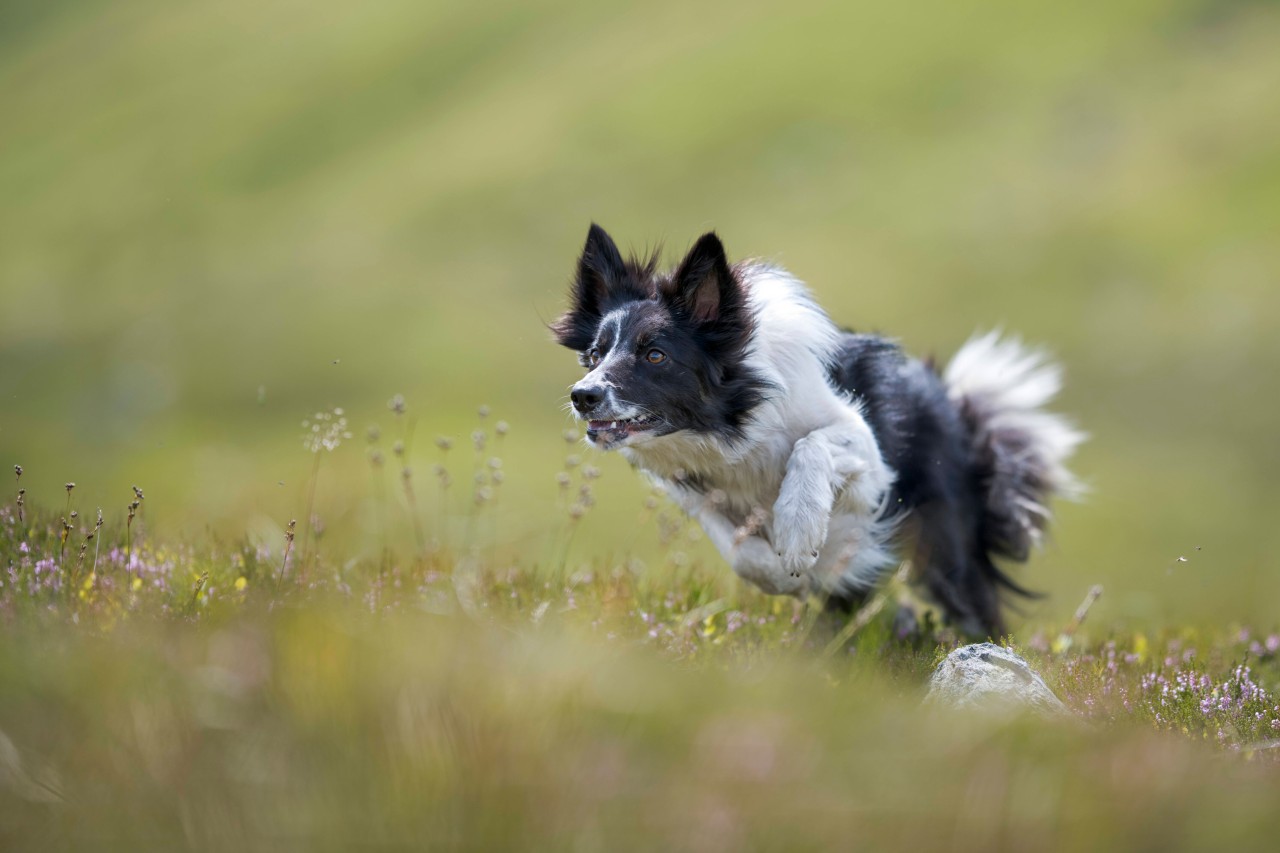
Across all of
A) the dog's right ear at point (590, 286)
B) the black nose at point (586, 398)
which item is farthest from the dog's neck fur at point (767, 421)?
the dog's right ear at point (590, 286)

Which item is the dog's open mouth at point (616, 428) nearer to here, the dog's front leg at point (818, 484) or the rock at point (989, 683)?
the dog's front leg at point (818, 484)

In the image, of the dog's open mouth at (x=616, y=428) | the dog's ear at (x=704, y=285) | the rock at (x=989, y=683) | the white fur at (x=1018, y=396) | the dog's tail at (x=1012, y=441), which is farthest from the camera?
the white fur at (x=1018, y=396)

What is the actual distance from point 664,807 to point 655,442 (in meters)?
3.80

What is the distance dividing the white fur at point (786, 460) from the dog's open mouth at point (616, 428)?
7cm

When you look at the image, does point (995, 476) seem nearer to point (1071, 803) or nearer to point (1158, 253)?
point (1071, 803)

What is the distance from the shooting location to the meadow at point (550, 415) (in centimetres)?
328

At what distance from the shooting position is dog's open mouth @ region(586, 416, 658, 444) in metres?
6.50

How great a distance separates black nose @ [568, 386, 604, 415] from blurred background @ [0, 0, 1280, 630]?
15995mm

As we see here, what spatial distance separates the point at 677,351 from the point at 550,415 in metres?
23.8

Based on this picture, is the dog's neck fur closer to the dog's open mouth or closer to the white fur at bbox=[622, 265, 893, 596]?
the white fur at bbox=[622, 265, 893, 596]

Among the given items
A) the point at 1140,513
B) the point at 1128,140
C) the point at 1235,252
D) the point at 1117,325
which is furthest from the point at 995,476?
the point at 1128,140

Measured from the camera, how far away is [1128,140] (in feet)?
111

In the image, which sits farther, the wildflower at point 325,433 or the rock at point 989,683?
the wildflower at point 325,433

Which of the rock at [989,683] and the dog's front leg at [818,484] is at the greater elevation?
the dog's front leg at [818,484]
